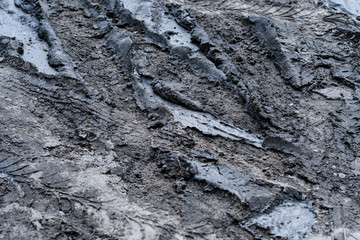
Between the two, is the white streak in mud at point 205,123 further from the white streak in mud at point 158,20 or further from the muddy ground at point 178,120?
the white streak in mud at point 158,20

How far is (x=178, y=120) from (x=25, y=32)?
242cm

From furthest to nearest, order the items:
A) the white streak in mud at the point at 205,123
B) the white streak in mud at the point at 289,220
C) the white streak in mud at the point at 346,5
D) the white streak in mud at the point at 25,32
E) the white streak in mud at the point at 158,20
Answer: the white streak in mud at the point at 346,5 < the white streak in mud at the point at 158,20 < the white streak in mud at the point at 25,32 < the white streak in mud at the point at 205,123 < the white streak in mud at the point at 289,220

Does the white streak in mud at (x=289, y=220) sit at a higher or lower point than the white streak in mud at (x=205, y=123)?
lower

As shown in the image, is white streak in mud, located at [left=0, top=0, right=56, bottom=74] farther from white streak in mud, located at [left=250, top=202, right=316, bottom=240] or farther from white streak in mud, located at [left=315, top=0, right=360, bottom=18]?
white streak in mud, located at [left=315, top=0, right=360, bottom=18]

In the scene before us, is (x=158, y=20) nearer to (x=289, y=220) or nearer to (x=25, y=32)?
(x=25, y=32)

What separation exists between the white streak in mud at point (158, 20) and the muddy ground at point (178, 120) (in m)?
0.02

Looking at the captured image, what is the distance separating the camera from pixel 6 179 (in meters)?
3.25

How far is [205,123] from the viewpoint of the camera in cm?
401

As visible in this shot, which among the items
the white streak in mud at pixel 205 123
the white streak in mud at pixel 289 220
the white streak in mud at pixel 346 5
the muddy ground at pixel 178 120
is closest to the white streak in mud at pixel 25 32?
the muddy ground at pixel 178 120

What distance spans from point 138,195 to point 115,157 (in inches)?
19.1

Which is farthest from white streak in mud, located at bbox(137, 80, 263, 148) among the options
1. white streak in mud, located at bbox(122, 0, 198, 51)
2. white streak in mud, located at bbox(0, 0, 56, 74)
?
white streak in mud, located at bbox(0, 0, 56, 74)

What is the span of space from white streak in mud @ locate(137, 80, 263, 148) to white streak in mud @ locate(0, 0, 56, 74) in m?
1.25

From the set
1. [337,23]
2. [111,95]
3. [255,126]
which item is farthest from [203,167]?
[337,23]

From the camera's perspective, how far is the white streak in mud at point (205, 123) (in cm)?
389
